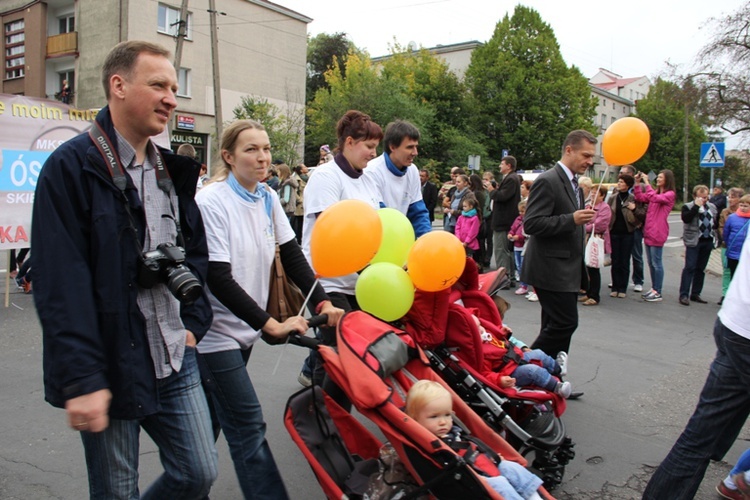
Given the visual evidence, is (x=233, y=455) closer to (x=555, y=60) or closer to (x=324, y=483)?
(x=324, y=483)

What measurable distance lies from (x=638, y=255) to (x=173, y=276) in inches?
370

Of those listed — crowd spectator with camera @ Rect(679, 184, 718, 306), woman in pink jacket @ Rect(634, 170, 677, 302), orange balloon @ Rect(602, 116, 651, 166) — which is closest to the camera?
orange balloon @ Rect(602, 116, 651, 166)

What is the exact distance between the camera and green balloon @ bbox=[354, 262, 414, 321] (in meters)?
3.31

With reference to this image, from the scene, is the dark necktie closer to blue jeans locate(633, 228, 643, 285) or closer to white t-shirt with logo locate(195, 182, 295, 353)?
white t-shirt with logo locate(195, 182, 295, 353)

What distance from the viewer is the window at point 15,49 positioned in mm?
31734

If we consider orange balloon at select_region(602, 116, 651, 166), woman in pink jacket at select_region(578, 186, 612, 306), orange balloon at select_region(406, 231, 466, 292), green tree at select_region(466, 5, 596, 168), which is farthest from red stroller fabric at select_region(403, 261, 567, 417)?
green tree at select_region(466, 5, 596, 168)

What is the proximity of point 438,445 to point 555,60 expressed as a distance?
46.1m

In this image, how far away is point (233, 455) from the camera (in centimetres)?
272

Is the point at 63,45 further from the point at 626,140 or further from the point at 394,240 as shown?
the point at 394,240

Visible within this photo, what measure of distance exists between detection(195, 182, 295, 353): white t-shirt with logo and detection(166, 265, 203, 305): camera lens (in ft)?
2.05

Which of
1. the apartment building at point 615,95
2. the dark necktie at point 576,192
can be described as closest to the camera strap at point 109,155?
the dark necktie at point 576,192

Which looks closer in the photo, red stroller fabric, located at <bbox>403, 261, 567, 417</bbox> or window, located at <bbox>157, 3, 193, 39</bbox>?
red stroller fabric, located at <bbox>403, 261, 567, 417</bbox>

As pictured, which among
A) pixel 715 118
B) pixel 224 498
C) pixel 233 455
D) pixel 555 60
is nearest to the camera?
pixel 233 455

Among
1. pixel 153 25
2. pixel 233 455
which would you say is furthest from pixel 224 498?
pixel 153 25
